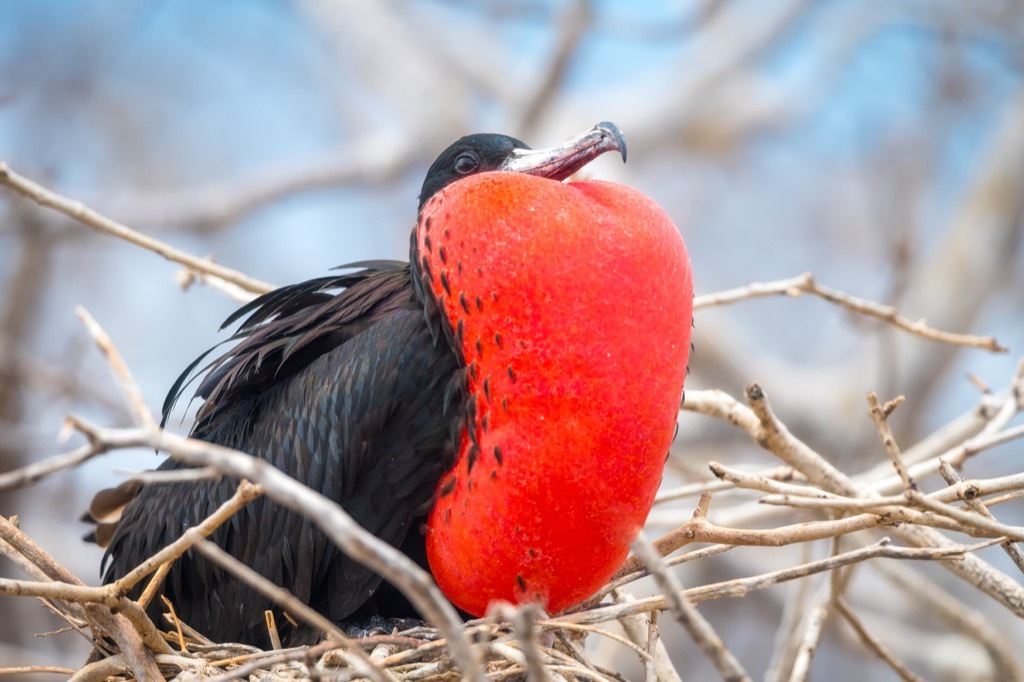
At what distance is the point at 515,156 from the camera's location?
199cm

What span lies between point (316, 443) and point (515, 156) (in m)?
0.59

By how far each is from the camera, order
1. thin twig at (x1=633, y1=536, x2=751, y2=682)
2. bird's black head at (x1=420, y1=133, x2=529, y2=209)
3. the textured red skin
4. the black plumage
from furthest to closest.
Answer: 1. bird's black head at (x1=420, y1=133, x2=529, y2=209)
2. the black plumage
3. the textured red skin
4. thin twig at (x1=633, y1=536, x2=751, y2=682)

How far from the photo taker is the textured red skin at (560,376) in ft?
5.25

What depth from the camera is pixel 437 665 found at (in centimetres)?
161

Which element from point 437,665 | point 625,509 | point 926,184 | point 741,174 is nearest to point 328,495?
point 437,665

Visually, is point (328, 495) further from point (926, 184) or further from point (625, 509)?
point (926, 184)

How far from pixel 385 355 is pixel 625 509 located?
17.7 inches

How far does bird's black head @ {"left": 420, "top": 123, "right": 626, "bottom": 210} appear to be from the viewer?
1840 millimetres

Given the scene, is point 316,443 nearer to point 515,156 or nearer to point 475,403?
point 475,403

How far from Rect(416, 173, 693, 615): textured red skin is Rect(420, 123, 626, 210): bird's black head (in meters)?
0.14

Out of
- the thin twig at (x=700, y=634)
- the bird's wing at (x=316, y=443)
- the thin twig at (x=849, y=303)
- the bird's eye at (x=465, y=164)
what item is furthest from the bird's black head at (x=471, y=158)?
the thin twig at (x=700, y=634)

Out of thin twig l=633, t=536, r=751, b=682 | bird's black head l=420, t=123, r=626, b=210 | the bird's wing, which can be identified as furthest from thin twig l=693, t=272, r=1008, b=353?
thin twig l=633, t=536, r=751, b=682

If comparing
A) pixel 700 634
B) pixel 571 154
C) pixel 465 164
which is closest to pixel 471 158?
pixel 465 164

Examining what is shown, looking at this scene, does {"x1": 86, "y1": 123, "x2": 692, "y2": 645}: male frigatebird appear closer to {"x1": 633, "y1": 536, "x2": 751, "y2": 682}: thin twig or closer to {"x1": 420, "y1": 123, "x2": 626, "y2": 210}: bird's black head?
{"x1": 420, "y1": 123, "x2": 626, "y2": 210}: bird's black head
